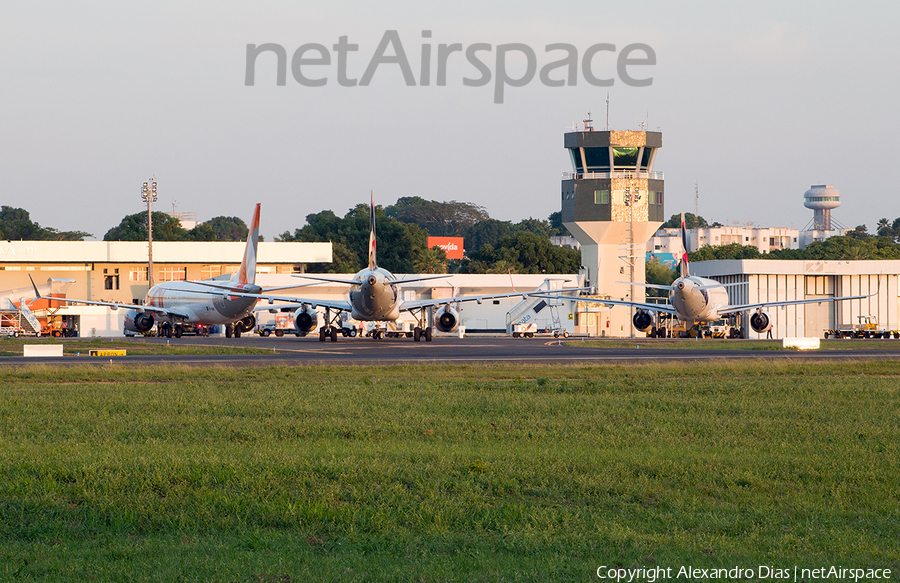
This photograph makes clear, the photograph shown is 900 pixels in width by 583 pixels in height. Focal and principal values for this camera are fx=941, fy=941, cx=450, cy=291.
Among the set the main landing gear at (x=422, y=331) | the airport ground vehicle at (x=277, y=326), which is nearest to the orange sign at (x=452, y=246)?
the airport ground vehicle at (x=277, y=326)

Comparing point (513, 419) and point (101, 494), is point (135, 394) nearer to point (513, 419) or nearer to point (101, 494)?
point (513, 419)

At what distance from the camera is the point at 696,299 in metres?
71.1

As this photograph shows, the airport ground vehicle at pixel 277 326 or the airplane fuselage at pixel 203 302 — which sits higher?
the airplane fuselage at pixel 203 302

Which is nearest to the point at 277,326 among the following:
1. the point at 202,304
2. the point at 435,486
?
the point at 202,304

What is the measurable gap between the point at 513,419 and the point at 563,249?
13853cm

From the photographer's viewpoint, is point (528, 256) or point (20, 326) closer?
point (20, 326)

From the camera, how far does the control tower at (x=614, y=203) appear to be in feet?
351

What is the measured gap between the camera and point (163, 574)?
29.6 feet

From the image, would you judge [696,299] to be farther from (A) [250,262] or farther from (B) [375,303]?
(A) [250,262]

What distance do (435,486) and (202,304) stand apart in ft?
212

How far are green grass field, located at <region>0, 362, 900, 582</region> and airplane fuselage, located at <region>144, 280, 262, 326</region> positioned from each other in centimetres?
4793

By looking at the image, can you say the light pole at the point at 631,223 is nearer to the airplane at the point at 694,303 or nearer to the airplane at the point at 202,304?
the airplane at the point at 694,303

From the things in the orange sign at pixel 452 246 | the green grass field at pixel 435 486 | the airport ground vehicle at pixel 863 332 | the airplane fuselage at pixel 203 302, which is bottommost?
the airport ground vehicle at pixel 863 332

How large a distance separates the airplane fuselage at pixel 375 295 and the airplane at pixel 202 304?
11766 mm
